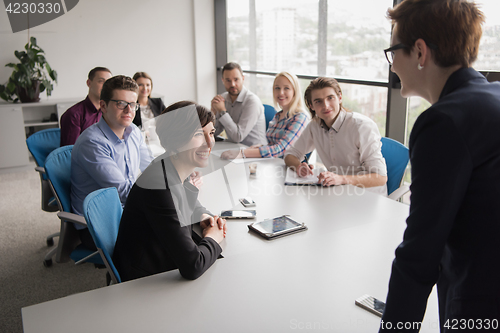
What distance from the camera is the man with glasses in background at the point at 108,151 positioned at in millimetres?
2221

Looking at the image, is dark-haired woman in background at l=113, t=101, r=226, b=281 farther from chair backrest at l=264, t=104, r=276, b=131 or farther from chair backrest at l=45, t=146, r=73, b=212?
chair backrest at l=264, t=104, r=276, b=131

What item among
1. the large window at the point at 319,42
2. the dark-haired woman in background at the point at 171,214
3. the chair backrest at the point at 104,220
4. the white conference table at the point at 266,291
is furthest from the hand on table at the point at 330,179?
the large window at the point at 319,42

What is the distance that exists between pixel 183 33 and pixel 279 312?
615 cm

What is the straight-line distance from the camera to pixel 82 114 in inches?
126

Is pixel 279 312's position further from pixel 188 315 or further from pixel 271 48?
pixel 271 48

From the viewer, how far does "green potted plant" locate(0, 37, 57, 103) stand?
16.7 feet

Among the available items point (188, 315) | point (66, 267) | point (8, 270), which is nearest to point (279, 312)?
point (188, 315)

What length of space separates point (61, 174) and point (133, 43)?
176 inches

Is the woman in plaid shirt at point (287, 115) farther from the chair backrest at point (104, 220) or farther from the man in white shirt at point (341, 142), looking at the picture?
the chair backrest at point (104, 220)

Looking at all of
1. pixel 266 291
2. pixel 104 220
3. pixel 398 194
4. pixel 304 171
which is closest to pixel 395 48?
pixel 266 291

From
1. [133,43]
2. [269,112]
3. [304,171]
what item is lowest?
[304,171]

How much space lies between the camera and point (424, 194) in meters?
0.81

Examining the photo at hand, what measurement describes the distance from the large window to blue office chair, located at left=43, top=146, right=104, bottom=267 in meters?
2.37

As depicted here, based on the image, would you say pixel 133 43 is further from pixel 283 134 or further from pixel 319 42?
pixel 283 134
